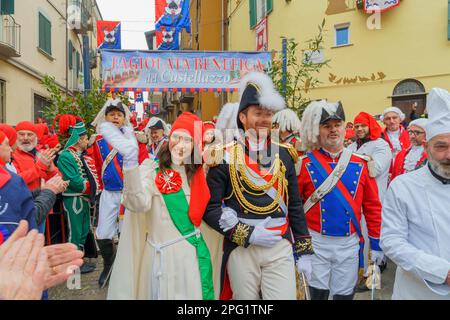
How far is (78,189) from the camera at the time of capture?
5.46 metres

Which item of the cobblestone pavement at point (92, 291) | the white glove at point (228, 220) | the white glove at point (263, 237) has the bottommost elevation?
the cobblestone pavement at point (92, 291)

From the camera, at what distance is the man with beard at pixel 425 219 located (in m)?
2.22

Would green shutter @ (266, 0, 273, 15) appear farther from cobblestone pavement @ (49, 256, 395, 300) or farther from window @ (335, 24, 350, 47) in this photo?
cobblestone pavement @ (49, 256, 395, 300)

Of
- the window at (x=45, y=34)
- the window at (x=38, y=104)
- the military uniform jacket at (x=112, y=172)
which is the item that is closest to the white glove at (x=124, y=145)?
the military uniform jacket at (x=112, y=172)

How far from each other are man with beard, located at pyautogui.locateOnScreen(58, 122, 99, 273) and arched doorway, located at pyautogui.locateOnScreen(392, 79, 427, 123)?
10.8 metres

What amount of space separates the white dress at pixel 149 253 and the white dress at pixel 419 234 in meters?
1.27

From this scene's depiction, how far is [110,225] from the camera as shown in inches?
201

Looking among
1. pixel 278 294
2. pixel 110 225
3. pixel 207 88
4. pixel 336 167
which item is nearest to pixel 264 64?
pixel 207 88

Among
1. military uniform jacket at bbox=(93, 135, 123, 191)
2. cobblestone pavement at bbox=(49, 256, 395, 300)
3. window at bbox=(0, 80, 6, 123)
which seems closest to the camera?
cobblestone pavement at bbox=(49, 256, 395, 300)

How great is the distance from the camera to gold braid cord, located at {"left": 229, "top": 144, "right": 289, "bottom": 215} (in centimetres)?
289

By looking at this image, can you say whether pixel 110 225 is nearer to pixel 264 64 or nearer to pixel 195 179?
pixel 195 179

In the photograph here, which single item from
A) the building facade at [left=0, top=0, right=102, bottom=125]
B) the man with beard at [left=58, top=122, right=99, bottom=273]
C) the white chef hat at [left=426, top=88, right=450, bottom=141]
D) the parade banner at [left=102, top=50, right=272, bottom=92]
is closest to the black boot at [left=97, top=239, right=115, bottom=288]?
the man with beard at [left=58, top=122, right=99, bottom=273]

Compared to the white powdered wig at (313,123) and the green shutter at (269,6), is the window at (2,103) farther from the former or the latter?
the white powdered wig at (313,123)

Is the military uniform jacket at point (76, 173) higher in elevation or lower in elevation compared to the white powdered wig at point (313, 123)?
lower
